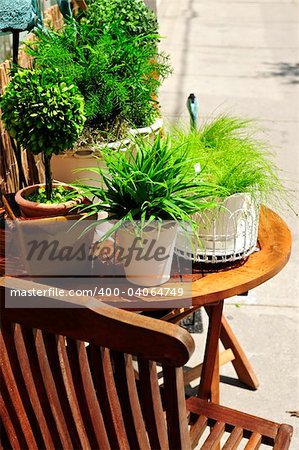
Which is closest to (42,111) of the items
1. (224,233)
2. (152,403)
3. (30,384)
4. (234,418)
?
(224,233)

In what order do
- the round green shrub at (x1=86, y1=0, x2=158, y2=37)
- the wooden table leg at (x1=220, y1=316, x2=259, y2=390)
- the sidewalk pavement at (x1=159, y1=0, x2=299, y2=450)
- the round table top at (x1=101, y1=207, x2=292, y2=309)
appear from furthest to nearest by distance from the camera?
the sidewalk pavement at (x1=159, y1=0, x2=299, y2=450) < the wooden table leg at (x1=220, y1=316, x2=259, y2=390) < the round green shrub at (x1=86, y1=0, x2=158, y2=37) < the round table top at (x1=101, y1=207, x2=292, y2=309)

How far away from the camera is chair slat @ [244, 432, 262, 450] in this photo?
2037 millimetres

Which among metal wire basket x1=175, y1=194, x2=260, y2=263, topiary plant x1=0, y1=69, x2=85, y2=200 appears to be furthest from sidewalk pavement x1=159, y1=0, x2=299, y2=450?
topiary plant x1=0, y1=69, x2=85, y2=200

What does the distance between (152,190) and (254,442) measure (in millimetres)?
802

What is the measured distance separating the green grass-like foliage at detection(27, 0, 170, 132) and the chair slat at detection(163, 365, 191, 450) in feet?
4.16

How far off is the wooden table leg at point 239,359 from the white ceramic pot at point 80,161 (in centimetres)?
91

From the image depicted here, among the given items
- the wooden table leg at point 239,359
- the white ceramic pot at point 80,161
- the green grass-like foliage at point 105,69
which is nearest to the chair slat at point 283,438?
the wooden table leg at point 239,359

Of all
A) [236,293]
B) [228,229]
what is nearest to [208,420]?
[236,293]

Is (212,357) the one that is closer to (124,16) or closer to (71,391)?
(71,391)

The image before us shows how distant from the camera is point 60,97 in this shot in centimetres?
210

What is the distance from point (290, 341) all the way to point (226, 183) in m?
1.48

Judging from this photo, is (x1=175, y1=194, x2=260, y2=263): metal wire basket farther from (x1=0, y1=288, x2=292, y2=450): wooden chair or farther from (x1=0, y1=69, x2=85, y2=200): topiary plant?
(x1=0, y1=288, x2=292, y2=450): wooden chair

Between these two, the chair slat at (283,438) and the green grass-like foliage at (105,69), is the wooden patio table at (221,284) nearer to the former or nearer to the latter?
the chair slat at (283,438)

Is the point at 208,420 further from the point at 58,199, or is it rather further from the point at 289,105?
the point at 289,105
